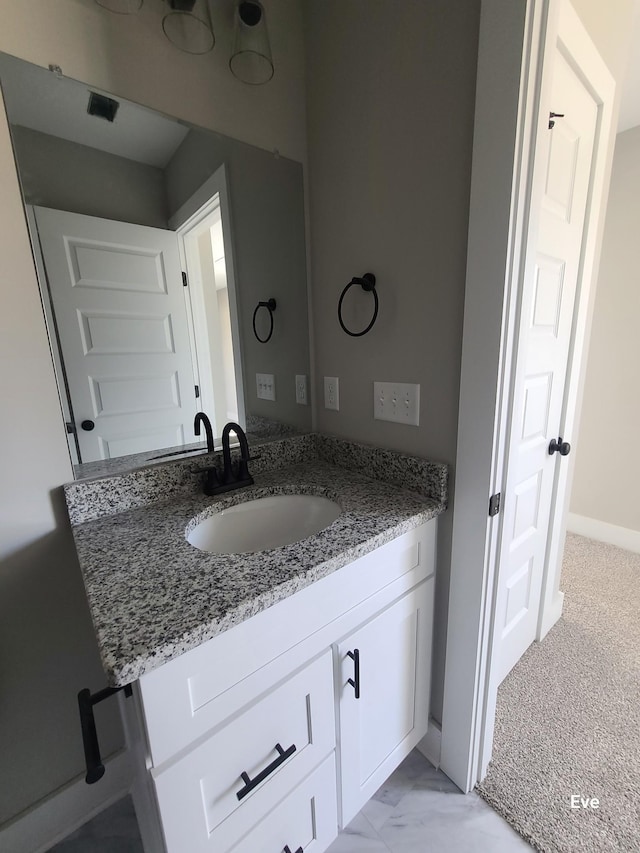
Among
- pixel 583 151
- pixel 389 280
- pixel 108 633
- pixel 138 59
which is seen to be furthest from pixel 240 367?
pixel 583 151

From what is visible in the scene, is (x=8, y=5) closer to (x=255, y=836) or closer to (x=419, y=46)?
(x=419, y=46)

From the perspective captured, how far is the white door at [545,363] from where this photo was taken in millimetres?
1039

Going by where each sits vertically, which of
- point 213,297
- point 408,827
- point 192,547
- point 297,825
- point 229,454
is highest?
point 213,297

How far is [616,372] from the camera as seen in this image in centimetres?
220

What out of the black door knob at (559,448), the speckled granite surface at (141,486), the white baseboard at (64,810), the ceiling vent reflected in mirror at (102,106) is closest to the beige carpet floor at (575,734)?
the black door knob at (559,448)

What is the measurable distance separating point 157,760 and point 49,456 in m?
0.70

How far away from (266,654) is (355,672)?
0.28m

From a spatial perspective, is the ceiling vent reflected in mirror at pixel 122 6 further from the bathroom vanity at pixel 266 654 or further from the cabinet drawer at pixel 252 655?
the cabinet drawer at pixel 252 655

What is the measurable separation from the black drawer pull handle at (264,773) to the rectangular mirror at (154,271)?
0.76 metres

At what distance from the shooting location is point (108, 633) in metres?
0.55

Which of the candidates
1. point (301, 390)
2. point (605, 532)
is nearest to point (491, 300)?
point (301, 390)

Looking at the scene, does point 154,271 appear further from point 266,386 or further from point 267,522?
point 267,522

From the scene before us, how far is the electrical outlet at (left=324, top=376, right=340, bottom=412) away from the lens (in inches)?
51.4

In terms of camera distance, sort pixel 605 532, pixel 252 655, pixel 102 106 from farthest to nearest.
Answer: pixel 605 532 < pixel 102 106 < pixel 252 655
